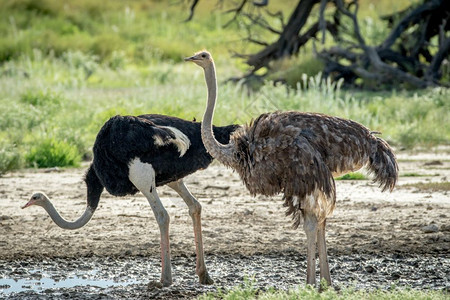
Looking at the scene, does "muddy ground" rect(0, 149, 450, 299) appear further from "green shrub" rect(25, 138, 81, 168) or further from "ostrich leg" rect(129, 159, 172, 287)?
"green shrub" rect(25, 138, 81, 168)

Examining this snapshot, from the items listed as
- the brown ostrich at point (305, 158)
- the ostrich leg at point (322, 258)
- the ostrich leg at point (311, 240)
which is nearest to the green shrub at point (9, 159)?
the brown ostrich at point (305, 158)

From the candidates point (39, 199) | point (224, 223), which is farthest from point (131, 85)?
point (39, 199)

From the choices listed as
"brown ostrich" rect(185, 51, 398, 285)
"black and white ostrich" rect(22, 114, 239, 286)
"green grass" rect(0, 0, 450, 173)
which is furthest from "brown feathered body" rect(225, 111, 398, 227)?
"green grass" rect(0, 0, 450, 173)

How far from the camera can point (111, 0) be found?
39.3 m

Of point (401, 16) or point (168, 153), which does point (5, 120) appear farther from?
point (401, 16)

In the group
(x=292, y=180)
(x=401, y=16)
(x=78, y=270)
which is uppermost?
(x=401, y=16)

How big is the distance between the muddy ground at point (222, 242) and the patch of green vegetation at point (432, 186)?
2.2 inches

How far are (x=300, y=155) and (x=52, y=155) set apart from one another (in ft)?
20.3

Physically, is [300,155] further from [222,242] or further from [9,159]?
[9,159]

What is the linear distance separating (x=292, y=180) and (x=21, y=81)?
1268 cm

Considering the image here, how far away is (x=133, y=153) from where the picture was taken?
6.18 meters

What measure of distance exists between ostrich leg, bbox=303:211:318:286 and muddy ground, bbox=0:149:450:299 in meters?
0.35

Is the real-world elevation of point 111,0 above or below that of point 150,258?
above

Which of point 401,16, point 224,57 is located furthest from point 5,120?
point 224,57
